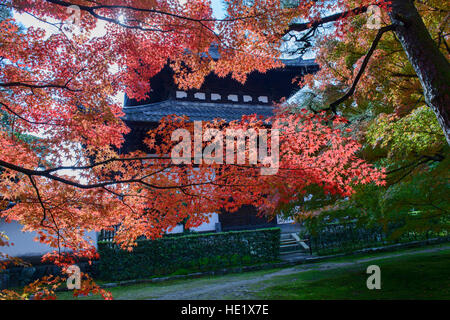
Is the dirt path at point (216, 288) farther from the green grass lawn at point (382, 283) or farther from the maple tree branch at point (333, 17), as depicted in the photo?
the maple tree branch at point (333, 17)

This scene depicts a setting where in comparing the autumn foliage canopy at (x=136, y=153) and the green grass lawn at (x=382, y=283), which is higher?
the autumn foliage canopy at (x=136, y=153)

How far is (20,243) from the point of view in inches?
375

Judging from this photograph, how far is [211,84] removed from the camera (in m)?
13.9

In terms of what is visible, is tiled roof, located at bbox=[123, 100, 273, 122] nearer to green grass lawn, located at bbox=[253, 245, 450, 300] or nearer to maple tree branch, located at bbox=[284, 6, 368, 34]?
maple tree branch, located at bbox=[284, 6, 368, 34]

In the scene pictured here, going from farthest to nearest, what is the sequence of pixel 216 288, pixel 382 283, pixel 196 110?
1. pixel 196 110
2. pixel 216 288
3. pixel 382 283

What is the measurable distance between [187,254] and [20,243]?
5609 millimetres

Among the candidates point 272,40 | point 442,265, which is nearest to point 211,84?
point 272,40

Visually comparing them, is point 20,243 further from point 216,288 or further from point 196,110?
point 196,110

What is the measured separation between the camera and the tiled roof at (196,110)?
1073cm

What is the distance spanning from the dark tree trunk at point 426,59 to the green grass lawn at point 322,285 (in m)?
3.04

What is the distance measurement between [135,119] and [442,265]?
985 centimetres

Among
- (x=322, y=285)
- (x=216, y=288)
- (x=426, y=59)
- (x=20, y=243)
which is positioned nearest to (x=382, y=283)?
(x=322, y=285)

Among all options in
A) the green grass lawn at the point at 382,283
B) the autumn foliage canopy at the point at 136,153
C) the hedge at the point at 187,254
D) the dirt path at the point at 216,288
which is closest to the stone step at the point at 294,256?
the hedge at the point at 187,254
